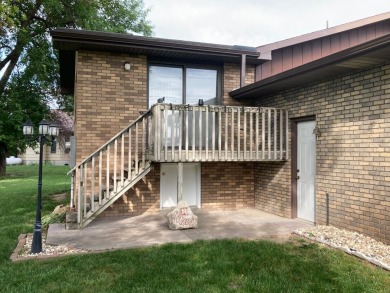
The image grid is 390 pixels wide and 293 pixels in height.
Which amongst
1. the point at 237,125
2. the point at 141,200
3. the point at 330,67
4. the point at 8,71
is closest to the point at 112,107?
the point at 141,200

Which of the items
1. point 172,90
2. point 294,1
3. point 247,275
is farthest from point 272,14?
point 247,275

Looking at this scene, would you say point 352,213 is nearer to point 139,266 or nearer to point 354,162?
point 354,162

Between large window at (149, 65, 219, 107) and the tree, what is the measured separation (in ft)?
31.3

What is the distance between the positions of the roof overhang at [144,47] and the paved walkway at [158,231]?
12.9ft

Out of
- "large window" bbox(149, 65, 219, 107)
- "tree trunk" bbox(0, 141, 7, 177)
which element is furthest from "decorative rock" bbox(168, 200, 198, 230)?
"tree trunk" bbox(0, 141, 7, 177)

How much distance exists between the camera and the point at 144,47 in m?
7.51

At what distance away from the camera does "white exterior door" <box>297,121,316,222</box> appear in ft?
23.1

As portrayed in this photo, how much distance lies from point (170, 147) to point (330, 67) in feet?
11.7

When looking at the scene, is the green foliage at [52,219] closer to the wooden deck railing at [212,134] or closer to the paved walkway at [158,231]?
the paved walkway at [158,231]

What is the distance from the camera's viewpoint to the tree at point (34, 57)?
51.7ft

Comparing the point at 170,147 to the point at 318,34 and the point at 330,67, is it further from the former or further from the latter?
the point at 318,34

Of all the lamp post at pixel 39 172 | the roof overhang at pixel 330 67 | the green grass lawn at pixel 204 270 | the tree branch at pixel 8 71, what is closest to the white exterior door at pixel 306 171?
the roof overhang at pixel 330 67

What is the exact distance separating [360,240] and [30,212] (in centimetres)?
765

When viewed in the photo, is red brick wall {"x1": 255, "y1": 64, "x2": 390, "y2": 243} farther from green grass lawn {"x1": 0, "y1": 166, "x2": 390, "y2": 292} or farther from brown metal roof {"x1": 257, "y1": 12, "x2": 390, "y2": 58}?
brown metal roof {"x1": 257, "y1": 12, "x2": 390, "y2": 58}
